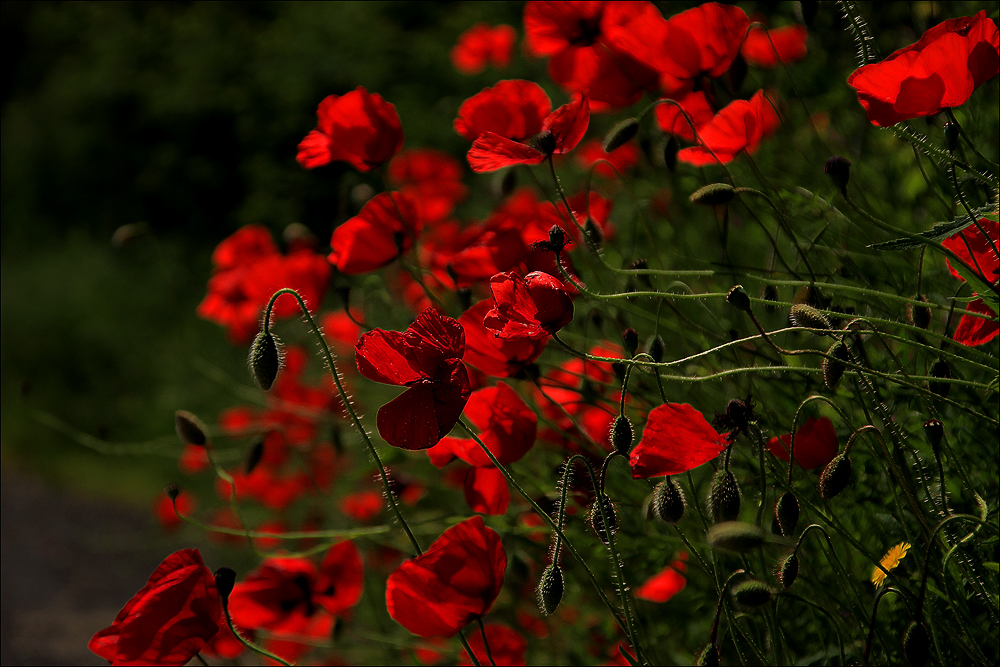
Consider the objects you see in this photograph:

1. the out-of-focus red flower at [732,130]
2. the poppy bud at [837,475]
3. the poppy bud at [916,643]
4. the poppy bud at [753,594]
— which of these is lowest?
the poppy bud at [916,643]

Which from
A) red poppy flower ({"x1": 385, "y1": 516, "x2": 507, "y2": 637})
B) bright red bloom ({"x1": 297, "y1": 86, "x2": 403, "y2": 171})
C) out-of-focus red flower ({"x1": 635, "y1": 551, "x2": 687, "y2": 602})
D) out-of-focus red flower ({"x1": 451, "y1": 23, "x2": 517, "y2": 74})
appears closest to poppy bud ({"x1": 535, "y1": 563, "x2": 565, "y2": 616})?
red poppy flower ({"x1": 385, "y1": 516, "x2": 507, "y2": 637})

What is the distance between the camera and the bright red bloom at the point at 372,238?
122 centimetres

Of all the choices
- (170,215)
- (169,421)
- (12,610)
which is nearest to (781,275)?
(12,610)

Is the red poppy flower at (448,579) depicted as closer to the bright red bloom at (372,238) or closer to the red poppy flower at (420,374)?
the red poppy flower at (420,374)

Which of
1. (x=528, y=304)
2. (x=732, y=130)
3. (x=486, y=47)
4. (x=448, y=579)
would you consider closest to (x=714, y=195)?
(x=732, y=130)

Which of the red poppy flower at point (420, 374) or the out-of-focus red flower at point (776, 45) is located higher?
the out-of-focus red flower at point (776, 45)

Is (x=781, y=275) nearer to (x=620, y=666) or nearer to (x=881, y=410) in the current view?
(x=881, y=410)

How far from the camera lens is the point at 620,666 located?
1.07 meters

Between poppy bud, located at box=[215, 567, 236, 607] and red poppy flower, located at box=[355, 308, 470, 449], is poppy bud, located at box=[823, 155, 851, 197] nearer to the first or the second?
red poppy flower, located at box=[355, 308, 470, 449]

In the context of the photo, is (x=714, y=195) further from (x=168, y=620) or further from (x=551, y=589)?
(x=168, y=620)

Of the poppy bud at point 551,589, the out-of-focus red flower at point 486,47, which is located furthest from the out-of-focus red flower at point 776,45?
the poppy bud at point 551,589

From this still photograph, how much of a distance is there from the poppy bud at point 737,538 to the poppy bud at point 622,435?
0.72 feet

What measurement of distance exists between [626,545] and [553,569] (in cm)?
52

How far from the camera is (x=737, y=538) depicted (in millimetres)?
612
